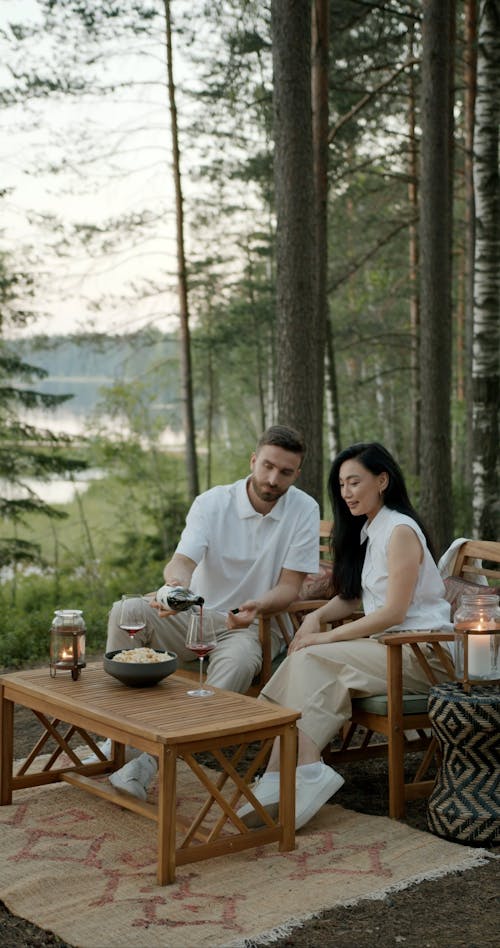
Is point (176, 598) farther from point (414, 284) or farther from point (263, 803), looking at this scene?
point (414, 284)

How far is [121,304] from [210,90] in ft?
8.56

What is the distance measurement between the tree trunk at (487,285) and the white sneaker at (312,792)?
12.0ft

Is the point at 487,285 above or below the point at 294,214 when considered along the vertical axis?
below

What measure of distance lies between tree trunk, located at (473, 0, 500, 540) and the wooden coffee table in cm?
361

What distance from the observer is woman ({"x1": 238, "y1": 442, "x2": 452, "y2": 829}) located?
11.0 ft

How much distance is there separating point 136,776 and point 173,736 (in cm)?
81

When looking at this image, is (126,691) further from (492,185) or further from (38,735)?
(492,185)

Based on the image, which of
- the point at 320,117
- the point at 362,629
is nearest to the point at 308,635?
the point at 362,629

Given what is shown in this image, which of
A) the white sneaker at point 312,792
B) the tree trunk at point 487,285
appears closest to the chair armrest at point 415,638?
the white sneaker at point 312,792

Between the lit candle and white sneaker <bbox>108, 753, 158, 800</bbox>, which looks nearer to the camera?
the lit candle

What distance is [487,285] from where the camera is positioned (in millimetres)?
6781

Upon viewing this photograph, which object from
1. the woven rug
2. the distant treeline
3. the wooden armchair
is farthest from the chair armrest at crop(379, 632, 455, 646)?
the distant treeline

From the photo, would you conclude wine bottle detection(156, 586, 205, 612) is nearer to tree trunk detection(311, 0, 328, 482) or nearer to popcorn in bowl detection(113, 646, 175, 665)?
popcorn in bowl detection(113, 646, 175, 665)

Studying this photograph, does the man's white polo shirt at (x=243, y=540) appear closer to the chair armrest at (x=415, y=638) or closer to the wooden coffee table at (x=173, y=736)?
the wooden coffee table at (x=173, y=736)
